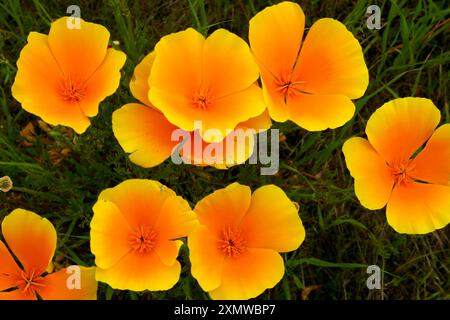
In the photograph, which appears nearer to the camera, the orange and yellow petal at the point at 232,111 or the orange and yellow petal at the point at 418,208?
the orange and yellow petal at the point at 232,111

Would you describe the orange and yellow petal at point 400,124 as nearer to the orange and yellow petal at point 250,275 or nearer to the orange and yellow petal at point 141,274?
the orange and yellow petal at point 250,275

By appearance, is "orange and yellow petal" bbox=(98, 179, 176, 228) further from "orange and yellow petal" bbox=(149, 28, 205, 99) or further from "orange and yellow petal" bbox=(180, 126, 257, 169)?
"orange and yellow petal" bbox=(149, 28, 205, 99)

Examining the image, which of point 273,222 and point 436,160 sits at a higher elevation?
point 436,160

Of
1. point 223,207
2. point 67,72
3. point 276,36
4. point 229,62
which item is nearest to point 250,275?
point 223,207

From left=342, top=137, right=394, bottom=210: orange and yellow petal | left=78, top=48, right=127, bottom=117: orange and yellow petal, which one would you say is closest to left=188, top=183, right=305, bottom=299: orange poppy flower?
left=342, top=137, right=394, bottom=210: orange and yellow petal

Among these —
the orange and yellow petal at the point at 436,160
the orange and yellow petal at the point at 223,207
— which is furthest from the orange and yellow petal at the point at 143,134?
the orange and yellow petal at the point at 436,160

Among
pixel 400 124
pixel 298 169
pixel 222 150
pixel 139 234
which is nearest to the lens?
pixel 222 150

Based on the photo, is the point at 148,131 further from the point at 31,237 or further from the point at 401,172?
the point at 401,172
